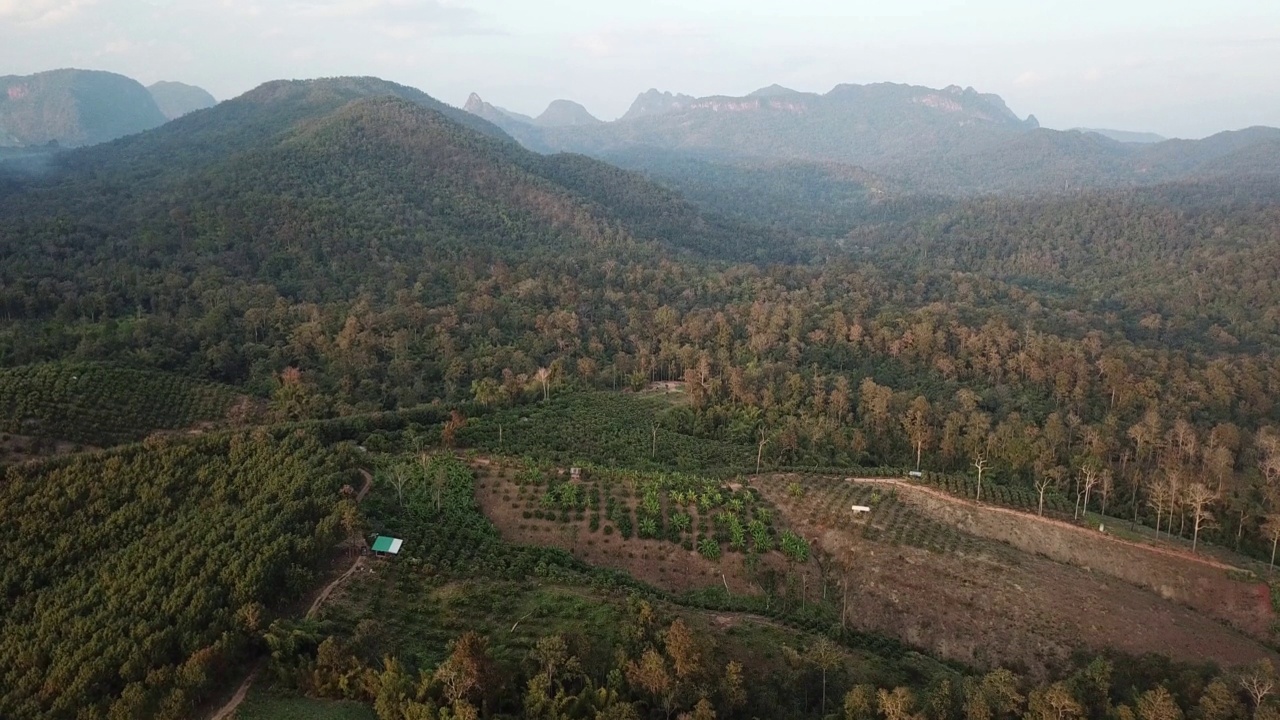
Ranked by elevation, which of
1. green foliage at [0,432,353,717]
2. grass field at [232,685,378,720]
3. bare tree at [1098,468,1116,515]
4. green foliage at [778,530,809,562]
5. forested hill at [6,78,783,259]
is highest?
forested hill at [6,78,783,259]

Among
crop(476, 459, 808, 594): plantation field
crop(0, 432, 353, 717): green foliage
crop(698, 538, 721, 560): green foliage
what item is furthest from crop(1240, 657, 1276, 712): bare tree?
crop(0, 432, 353, 717): green foliage

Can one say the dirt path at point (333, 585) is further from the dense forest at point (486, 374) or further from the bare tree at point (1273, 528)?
the bare tree at point (1273, 528)

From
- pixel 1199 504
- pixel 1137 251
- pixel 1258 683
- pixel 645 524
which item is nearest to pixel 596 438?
pixel 645 524

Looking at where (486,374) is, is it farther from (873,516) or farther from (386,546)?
(386,546)

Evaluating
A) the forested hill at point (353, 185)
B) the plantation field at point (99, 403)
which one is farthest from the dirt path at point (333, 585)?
the forested hill at point (353, 185)

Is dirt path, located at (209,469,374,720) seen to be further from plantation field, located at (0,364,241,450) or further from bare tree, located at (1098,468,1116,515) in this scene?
bare tree, located at (1098,468,1116,515)

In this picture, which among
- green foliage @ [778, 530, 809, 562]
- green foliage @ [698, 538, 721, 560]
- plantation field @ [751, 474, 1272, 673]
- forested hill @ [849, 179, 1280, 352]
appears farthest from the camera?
forested hill @ [849, 179, 1280, 352]

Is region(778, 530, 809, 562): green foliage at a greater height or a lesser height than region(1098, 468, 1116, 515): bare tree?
greater
